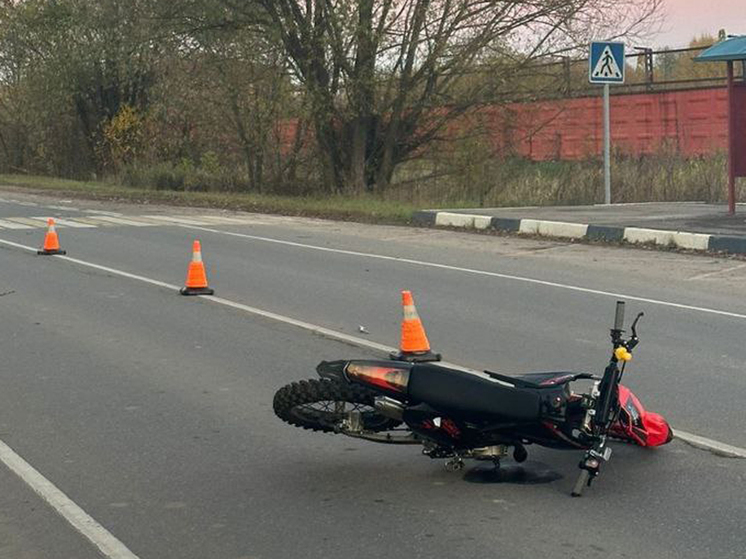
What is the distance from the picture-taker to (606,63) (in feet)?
67.7

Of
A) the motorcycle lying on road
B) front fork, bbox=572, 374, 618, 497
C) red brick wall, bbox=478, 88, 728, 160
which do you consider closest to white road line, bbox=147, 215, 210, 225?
red brick wall, bbox=478, 88, 728, 160

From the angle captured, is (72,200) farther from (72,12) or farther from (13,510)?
(13,510)

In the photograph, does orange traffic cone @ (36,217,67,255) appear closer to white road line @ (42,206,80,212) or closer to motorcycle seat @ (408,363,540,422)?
white road line @ (42,206,80,212)

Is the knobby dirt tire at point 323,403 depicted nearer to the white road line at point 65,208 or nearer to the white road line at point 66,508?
the white road line at point 66,508

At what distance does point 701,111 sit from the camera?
34875mm

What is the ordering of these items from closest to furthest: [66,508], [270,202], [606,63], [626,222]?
1. [66,508]
2. [626,222]
3. [606,63]
4. [270,202]

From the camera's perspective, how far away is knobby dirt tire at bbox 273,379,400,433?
570 cm

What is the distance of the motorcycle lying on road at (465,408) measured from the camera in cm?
555

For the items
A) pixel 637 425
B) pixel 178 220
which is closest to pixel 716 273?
pixel 637 425

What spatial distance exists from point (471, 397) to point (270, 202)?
2081 centimetres

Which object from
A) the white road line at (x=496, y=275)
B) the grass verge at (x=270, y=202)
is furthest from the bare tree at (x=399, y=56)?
the white road line at (x=496, y=275)

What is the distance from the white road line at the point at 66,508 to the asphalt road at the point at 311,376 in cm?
5

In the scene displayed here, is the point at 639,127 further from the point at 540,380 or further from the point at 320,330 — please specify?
the point at 540,380

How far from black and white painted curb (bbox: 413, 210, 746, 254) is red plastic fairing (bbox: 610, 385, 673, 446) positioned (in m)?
9.31
